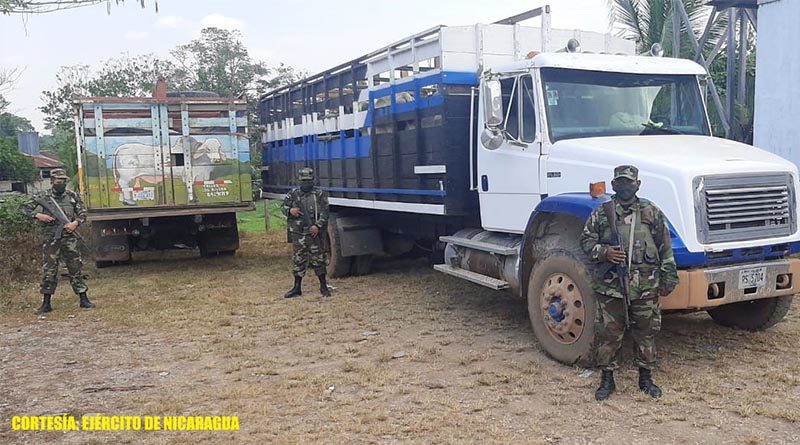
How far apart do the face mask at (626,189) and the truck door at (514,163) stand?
1332 mm

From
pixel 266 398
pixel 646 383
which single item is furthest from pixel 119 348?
pixel 646 383

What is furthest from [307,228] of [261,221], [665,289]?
[261,221]

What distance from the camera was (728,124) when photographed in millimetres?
10609

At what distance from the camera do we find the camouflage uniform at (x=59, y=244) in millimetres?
8031

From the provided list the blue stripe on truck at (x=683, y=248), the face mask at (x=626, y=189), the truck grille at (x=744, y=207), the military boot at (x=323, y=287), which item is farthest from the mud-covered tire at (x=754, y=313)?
the military boot at (x=323, y=287)

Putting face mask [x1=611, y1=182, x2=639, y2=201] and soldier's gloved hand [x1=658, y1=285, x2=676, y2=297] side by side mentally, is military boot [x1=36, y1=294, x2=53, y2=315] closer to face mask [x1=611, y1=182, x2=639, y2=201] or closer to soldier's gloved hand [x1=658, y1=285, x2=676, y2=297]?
face mask [x1=611, y1=182, x2=639, y2=201]

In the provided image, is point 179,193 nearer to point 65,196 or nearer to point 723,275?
point 65,196

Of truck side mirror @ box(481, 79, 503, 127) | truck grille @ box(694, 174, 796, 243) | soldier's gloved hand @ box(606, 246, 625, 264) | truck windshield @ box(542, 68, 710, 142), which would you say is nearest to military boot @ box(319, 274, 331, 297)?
truck side mirror @ box(481, 79, 503, 127)

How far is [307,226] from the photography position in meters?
8.37

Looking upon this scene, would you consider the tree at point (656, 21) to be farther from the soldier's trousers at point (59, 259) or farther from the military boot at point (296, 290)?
the soldier's trousers at point (59, 259)

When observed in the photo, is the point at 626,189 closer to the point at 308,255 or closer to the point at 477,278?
the point at 477,278

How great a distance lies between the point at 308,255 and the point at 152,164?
3237 millimetres

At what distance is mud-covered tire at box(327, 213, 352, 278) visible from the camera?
9406 millimetres

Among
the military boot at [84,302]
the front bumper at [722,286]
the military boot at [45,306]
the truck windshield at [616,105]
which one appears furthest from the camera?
the military boot at [84,302]
